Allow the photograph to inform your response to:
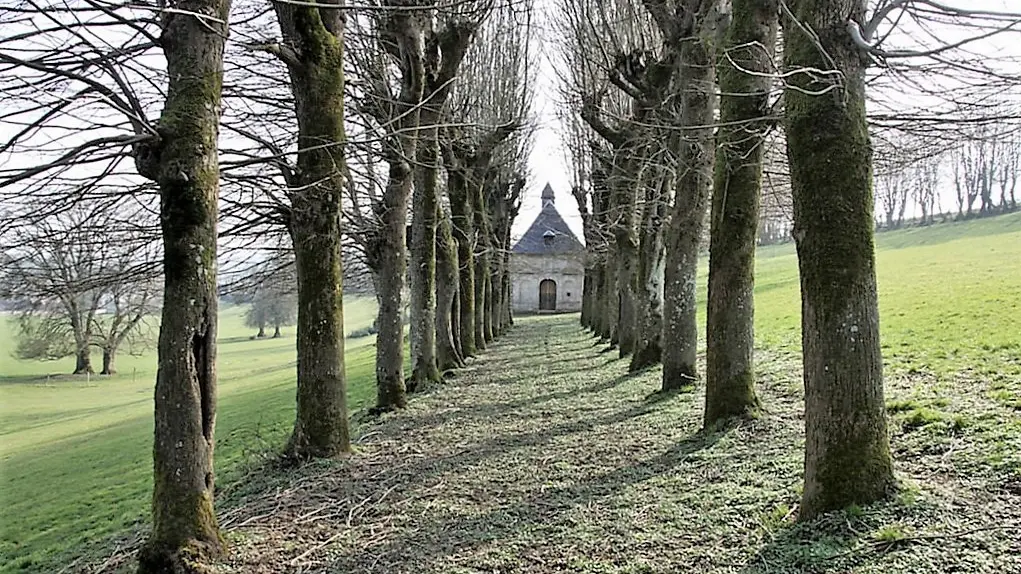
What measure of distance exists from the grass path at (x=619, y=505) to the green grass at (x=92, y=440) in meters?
2.35

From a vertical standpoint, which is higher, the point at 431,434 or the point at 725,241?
the point at 725,241

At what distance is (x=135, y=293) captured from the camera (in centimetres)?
783

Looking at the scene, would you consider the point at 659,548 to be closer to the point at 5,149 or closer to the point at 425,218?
the point at 5,149

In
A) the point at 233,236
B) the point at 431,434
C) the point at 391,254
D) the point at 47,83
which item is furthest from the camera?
the point at 391,254

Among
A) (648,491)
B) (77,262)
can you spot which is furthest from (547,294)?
(648,491)

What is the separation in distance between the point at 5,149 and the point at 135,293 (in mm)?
4244

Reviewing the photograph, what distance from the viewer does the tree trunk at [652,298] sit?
511 inches

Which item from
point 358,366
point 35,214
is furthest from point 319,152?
point 358,366

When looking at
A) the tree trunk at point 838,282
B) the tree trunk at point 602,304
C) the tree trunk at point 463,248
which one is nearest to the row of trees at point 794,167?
the tree trunk at point 838,282

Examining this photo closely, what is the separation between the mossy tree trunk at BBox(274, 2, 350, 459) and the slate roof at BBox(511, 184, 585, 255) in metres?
49.2

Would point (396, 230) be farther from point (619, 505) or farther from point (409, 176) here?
point (619, 505)

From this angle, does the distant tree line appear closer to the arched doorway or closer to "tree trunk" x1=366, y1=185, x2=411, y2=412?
"tree trunk" x1=366, y1=185, x2=411, y2=412

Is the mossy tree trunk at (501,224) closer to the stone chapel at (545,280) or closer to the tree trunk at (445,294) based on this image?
the tree trunk at (445,294)

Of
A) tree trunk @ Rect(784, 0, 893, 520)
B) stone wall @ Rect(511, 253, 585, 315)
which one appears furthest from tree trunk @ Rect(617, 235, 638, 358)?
stone wall @ Rect(511, 253, 585, 315)
